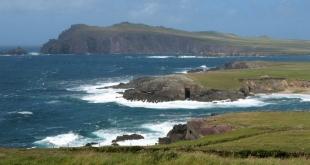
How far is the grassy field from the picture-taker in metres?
18.6

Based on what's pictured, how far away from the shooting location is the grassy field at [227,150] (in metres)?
18.6

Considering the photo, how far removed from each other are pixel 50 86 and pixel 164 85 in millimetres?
40885

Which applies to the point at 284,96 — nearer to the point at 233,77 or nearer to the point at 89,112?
the point at 233,77

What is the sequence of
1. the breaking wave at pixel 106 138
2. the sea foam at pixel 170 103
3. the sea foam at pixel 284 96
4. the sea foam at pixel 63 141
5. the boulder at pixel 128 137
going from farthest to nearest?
1. the sea foam at pixel 284 96
2. the sea foam at pixel 170 103
3. the boulder at pixel 128 137
4. the sea foam at pixel 63 141
5. the breaking wave at pixel 106 138

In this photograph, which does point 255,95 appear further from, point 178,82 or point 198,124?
point 198,124

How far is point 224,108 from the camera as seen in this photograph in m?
94.2

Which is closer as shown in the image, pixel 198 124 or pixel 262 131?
pixel 262 131

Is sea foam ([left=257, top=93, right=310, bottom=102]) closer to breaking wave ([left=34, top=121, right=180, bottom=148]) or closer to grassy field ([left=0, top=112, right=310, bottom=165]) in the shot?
breaking wave ([left=34, top=121, right=180, bottom=148])

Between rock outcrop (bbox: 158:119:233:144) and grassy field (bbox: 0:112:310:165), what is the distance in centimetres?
136

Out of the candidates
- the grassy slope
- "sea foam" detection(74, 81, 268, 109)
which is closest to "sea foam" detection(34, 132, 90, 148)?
"sea foam" detection(74, 81, 268, 109)

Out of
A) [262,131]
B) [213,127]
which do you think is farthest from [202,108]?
[262,131]

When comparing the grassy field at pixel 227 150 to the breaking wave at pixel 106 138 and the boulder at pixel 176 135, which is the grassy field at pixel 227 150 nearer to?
the boulder at pixel 176 135

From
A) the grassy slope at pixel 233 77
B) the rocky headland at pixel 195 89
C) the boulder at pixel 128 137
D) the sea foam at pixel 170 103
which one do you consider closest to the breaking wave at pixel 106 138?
the boulder at pixel 128 137

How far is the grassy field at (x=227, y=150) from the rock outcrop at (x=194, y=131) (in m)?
1.36
